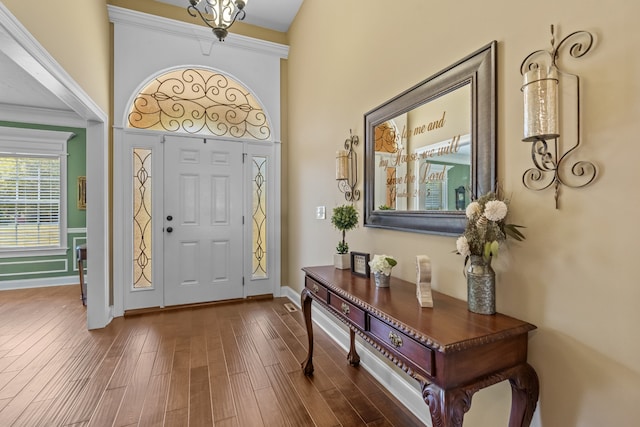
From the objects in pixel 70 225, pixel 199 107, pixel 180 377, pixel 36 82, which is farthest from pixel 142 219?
pixel 70 225

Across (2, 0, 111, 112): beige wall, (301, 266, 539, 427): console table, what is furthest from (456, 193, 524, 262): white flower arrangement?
(2, 0, 111, 112): beige wall

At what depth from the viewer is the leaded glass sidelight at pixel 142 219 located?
3.59m

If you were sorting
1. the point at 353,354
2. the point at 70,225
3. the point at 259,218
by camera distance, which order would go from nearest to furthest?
the point at 353,354 → the point at 259,218 → the point at 70,225

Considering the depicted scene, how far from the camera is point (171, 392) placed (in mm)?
2035

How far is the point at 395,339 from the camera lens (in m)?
1.31

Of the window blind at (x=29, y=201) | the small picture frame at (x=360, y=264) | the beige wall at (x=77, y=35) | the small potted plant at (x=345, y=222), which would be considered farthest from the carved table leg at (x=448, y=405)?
the window blind at (x=29, y=201)

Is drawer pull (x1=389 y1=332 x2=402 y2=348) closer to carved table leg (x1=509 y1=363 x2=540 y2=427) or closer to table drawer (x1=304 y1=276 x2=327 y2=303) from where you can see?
carved table leg (x1=509 y1=363 x2=540 y2=427)

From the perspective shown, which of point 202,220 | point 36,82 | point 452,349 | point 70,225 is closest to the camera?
point 452,349

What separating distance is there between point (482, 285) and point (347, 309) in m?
0.74

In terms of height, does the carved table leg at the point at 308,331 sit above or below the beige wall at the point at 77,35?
below

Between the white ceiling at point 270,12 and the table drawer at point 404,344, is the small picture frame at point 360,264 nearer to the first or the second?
the table drawer at point 404,344

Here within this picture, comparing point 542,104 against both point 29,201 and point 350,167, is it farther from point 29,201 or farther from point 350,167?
point 29,201

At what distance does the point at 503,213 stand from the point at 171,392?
2291mm

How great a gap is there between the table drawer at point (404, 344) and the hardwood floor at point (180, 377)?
74cm
